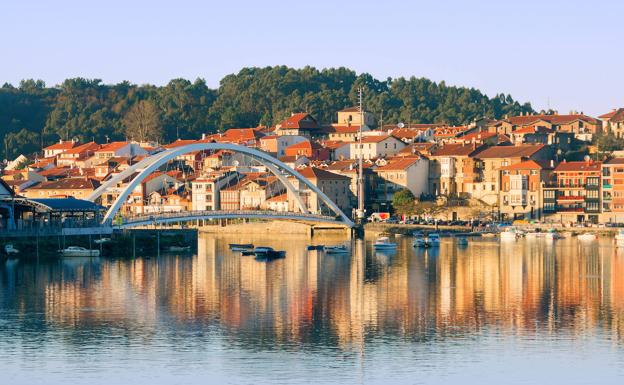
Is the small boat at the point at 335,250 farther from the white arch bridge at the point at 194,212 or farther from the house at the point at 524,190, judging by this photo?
the house at the point at 524,190

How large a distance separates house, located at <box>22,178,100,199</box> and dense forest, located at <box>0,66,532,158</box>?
3659cm

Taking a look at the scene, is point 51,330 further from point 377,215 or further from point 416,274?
point 377,215

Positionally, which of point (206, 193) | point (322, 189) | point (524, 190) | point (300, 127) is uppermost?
point (300, 127)

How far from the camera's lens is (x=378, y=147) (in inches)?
4163

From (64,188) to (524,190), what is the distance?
31.9 m

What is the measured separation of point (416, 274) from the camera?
55.0m

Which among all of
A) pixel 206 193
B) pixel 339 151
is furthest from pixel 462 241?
pixel 339 151

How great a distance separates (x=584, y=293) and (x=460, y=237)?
31214mm

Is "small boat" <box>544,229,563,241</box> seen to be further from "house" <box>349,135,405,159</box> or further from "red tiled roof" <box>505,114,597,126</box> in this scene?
"red tiled roof" <box>505,114,597,126</box>

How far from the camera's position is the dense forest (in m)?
135

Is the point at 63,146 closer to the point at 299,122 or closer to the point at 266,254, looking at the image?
the point at 299,122

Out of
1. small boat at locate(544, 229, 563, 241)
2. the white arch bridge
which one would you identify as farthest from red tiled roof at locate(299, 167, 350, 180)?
small boat at locate(544, 229, 563, 241)

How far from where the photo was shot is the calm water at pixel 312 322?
3167cm

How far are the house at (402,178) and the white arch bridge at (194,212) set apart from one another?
6.58 meters
